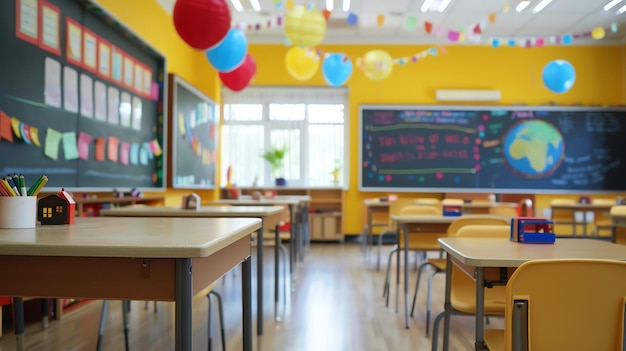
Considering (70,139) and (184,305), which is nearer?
(184,305)

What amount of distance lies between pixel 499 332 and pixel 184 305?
1151 mm

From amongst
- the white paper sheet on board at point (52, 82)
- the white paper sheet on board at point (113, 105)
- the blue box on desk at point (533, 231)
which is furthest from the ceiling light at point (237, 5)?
the blue box on desk at point (533, 231)

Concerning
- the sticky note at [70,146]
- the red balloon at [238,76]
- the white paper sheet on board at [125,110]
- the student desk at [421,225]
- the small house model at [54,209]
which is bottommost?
the student desk at [421,225]

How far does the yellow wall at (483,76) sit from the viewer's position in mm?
8125

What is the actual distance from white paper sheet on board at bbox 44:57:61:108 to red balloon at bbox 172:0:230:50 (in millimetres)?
898

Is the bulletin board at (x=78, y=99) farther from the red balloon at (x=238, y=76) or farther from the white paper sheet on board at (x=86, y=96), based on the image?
the red balloon at (x=238, y=76)

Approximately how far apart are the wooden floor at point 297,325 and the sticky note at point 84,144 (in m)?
1.13

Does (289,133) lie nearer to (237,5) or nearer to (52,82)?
(237,5)

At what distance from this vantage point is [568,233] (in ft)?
26.5

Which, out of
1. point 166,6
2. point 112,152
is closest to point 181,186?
point 112,152

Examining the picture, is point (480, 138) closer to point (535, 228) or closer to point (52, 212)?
point (535, 228)

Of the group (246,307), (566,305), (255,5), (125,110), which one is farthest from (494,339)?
(255,5)

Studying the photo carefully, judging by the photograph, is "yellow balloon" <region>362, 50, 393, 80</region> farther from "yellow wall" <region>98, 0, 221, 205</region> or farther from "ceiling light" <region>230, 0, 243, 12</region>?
"yellow wall" <region>98, 0, 221, 205</region>

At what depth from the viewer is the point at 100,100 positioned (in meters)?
4.18
